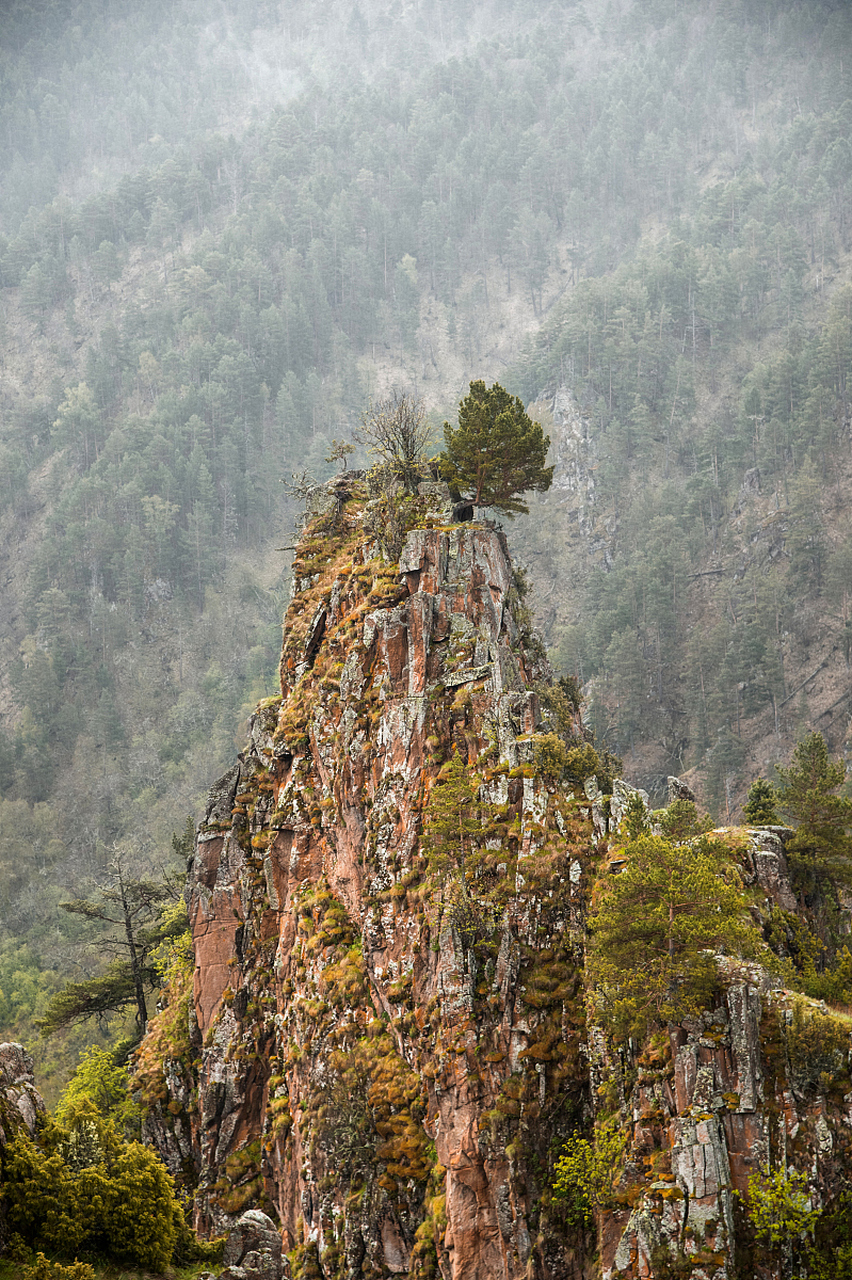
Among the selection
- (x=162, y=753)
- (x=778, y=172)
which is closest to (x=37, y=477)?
(x=162, y=753)

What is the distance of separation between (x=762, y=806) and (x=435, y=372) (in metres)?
127

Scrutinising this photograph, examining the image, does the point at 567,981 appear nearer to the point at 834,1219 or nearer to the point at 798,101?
the point at 834,1219

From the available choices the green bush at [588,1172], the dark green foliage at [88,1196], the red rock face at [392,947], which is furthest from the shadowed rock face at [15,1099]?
the green bush at [588,1172]

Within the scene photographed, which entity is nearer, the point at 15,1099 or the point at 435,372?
the point at 15,1099

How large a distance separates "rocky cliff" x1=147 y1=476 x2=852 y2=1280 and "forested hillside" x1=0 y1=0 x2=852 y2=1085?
40.3 metres

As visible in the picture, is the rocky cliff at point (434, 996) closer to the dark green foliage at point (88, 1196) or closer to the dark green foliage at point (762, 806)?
the dark green foliage at point (762, 806)

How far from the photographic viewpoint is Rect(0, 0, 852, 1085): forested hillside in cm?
9288

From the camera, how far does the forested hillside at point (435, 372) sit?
305ft

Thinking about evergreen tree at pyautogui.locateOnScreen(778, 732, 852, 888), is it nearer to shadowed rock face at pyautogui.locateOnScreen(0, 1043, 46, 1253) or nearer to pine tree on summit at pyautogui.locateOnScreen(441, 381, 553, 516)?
pine tree on summit at pyautogui.locateOnScreen(441, 381, 553, 516)

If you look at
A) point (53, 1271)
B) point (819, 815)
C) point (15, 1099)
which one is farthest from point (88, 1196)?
point (819, 815)

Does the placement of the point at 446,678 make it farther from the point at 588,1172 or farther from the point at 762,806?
the point at 588,1172

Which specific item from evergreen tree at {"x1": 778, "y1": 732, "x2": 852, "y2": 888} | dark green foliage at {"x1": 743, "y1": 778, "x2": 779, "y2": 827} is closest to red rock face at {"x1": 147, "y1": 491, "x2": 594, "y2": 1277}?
evergreen tree at {"x1": 778, "y1": 732, "x2": 852, "y2": 888}

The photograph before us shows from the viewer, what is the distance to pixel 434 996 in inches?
1187

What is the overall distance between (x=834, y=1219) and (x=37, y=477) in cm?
14120
